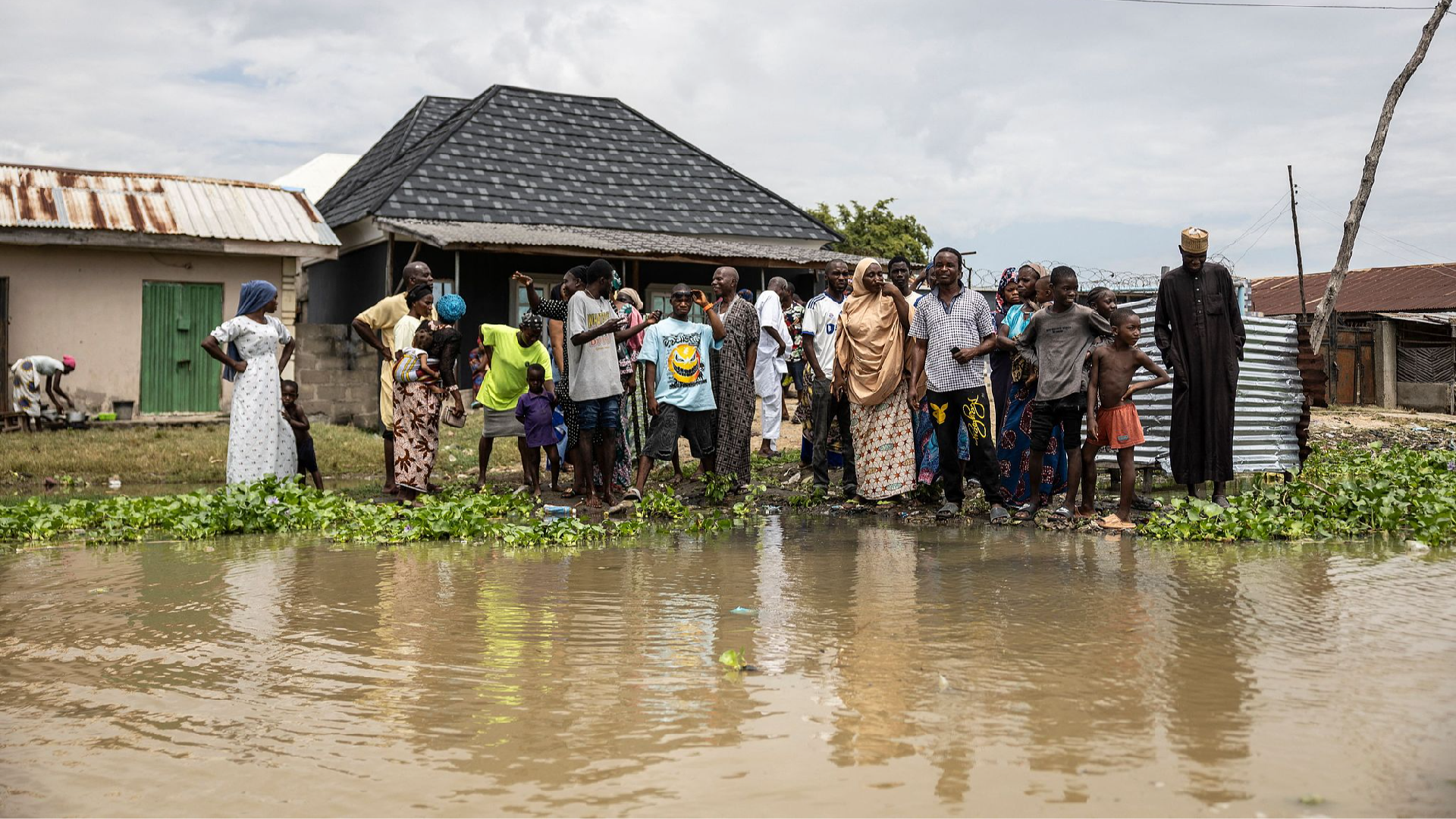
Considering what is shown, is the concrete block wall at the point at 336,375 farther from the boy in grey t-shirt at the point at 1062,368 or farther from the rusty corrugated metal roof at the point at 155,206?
the boy in grey t-shirt at the point at 1062,368

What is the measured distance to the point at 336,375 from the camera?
55.4 feet

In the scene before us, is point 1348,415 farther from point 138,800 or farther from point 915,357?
point 138,800

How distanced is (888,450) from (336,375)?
1053cm

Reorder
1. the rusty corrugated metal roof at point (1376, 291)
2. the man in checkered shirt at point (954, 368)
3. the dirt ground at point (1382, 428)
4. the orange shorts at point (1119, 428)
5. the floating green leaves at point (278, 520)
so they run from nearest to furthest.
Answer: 1. the floating green leaves at point (278, 520)
2. the orange shorts at point (1119, 428)
3. the man in checkered shirt at point (954, 368)
4. the dirt ground at point (1382, 428)
5. the rusty corrugated metal roof at point (1376, 291)

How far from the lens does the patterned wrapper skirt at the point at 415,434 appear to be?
9.16 metres

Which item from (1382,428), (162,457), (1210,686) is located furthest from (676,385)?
(1382,428)

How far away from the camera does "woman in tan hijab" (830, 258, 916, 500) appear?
28.6ft

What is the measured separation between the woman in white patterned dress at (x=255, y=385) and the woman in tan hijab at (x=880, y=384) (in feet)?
13.6

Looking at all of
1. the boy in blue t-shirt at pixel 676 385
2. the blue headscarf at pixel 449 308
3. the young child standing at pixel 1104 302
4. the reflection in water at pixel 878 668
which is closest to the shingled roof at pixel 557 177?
the blue headscarf at pixel 449 308

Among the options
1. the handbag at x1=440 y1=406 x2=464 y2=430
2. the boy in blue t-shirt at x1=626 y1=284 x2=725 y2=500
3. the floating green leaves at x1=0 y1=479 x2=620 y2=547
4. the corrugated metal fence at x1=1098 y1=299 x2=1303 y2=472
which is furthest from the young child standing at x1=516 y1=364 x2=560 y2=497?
the corrugated metal fence at x1=1098 y1=299 x2=1303 y2=472

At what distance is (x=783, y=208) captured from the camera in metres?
24.8

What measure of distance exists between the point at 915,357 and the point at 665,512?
2.10m

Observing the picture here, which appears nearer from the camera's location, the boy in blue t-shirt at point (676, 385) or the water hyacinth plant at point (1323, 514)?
the water hyacinth plant at point (1323, 514)

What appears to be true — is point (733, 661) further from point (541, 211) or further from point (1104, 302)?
point (541, 211)
